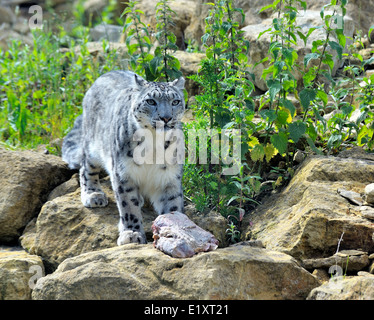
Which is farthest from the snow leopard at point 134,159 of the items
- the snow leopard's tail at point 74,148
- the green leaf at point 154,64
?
the snow leopard's tail at point 74,148

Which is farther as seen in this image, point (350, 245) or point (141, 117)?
point (141, 117)

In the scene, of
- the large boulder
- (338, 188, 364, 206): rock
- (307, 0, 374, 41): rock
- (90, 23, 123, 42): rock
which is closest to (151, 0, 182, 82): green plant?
(338, 188, 364, 206): rock

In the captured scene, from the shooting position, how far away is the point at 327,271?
14.0ft

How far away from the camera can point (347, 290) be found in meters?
3.67

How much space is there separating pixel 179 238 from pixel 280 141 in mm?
1603

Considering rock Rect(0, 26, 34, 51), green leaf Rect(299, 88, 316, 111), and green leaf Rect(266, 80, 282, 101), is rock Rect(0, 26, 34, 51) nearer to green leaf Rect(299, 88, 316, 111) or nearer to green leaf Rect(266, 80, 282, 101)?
green leaf Rect(266, 80, 282, 101)

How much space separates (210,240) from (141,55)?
2.59 metres

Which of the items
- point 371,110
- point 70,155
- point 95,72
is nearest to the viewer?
point 371,110

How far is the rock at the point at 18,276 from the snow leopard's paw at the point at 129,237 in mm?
738

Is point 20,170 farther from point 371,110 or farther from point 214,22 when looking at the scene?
point 371,110

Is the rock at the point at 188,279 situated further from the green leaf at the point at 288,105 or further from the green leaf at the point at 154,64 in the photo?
the green leaf at the point at 154,64

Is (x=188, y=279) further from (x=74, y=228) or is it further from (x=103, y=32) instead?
(x=103, y=32)
